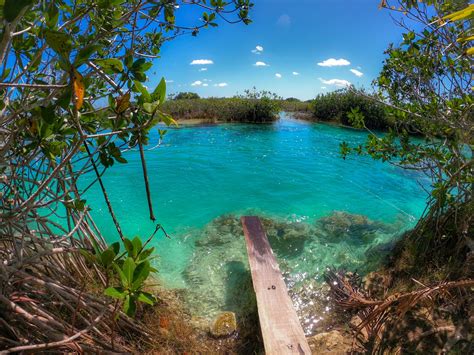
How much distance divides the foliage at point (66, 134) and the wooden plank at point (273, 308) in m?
1.32

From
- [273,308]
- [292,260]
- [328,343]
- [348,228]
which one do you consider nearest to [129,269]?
[273,308]

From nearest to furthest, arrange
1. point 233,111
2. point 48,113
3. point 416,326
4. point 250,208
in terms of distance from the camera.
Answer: point 48,113
point 416,326
point 250,208
point 233,111

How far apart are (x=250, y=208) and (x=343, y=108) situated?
21651 mm

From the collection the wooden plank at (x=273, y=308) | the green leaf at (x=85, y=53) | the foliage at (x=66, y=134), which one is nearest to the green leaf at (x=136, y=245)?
the foliage at (x=66, y=134)

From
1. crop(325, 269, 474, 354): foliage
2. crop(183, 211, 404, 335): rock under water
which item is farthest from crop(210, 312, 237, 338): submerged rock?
crop(325, 269, 474, 354): foliage

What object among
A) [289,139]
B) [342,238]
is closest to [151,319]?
[342,238]

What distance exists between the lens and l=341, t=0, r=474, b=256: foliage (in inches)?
137

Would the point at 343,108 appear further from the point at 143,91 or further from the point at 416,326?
the point at 143,91

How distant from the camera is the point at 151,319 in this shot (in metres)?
3.20

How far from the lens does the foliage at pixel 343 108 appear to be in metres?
22.6

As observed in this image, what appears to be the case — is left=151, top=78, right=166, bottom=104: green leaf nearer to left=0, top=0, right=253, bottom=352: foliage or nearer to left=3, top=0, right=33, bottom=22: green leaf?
left=0, top=0, right=253, bottom=352: foliage

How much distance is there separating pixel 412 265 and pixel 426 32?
3336 mm

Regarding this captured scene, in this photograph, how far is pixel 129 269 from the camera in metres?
1.65

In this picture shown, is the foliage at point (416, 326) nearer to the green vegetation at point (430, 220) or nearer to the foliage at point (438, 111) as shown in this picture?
the green vegetation at point (430, 220)
